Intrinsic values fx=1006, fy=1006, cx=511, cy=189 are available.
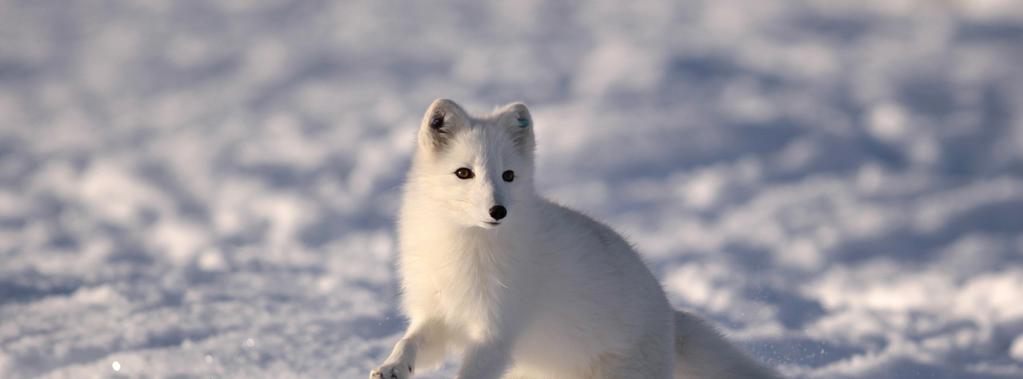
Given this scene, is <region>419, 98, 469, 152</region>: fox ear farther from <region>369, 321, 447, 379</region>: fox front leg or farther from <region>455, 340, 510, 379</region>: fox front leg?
<region>455, 340, 510, 379</region>: fox front leg

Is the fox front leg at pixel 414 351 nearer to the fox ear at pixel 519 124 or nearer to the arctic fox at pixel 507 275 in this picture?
the arctic fox at pixel 507 275

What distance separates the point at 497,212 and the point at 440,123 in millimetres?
640

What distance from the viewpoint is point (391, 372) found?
14.0ft

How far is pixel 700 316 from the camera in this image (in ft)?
18.6

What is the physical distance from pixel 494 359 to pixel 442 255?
57cm

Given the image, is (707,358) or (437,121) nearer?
(437,121)

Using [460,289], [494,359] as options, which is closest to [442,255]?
[460,289]

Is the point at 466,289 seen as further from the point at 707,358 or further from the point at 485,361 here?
the point at 707,358

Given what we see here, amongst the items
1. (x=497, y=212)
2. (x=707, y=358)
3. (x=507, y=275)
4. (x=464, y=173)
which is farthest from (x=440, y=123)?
(x=707, y=358)

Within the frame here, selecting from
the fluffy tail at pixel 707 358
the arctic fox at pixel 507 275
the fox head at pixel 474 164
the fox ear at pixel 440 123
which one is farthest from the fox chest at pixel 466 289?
the fluffy tail at pixel 707 358

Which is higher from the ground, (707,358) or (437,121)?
(437,121)

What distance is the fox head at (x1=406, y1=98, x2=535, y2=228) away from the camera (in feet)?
14.7

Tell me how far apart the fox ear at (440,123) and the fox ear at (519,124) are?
0.20m

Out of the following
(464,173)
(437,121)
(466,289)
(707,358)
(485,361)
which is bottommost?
(485,361)
